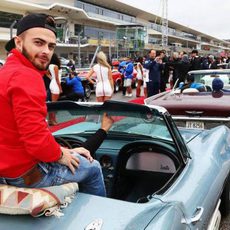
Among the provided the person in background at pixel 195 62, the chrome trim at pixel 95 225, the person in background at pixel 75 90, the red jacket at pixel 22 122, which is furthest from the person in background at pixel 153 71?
the chrome trim at pixel 95 225

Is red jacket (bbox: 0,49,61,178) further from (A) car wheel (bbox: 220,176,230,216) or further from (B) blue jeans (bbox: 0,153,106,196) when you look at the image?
(A) car wheel (bbox: 220,176,230,216)

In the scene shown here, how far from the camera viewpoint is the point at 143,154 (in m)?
3.24

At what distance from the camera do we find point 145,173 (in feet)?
10.9

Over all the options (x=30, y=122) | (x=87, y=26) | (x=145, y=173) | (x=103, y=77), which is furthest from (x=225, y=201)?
(x=87, y=26)

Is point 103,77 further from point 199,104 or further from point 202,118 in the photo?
point 202,118

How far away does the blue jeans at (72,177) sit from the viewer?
1898 millimetres

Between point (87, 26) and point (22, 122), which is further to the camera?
point (87, 26)

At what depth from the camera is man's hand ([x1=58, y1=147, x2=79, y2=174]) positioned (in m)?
1.92

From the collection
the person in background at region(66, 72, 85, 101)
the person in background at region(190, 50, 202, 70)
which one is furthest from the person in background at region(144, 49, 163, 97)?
the person in background at region(66, 72, 85, 101)

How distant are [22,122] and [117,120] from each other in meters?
1.37

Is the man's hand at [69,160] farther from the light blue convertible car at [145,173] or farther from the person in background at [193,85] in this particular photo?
the person in background at [193,85]

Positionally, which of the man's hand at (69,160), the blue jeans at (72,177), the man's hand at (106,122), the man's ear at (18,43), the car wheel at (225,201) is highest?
the man's ear at (18,43)

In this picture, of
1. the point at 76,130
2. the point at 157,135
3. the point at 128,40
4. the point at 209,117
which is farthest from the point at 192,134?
the point at 128,40

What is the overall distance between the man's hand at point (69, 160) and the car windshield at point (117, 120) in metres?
0.69
